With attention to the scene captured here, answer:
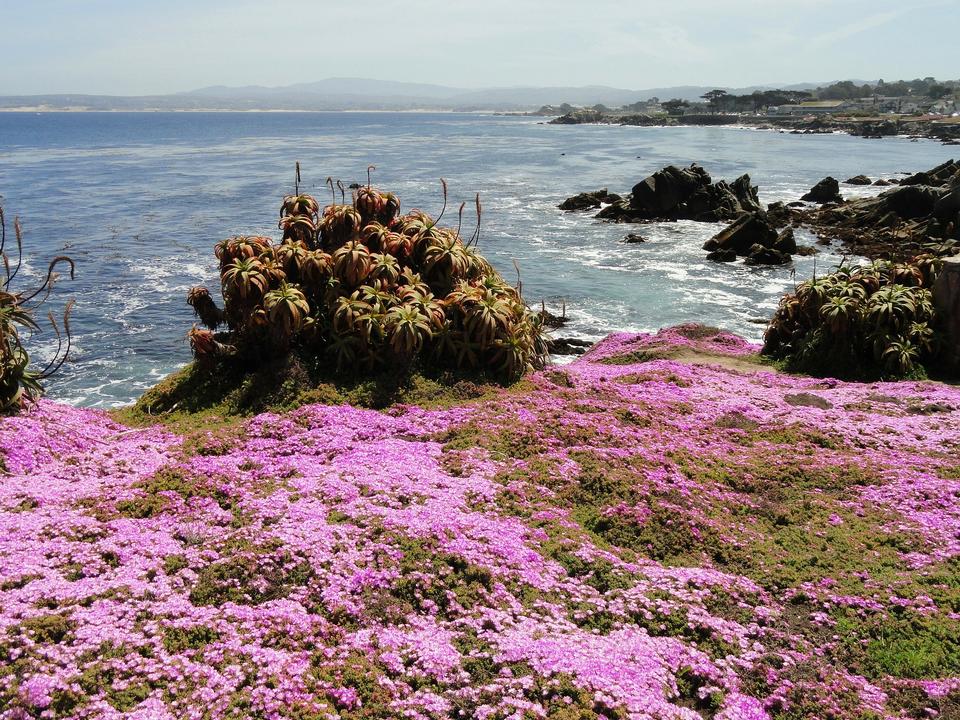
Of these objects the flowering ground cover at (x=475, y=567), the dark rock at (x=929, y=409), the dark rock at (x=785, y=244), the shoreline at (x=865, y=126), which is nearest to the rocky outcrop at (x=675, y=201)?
the dark rock at (x=785, y=244)

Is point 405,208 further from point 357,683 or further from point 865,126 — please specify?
point 865,126

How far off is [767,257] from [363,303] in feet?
114

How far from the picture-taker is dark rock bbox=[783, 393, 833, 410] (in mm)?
16250

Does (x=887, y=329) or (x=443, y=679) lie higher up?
(x=887, y=329)

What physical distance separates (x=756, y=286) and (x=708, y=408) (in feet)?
84.4

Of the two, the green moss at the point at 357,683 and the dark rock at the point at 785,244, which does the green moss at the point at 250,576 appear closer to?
the green moss at the point at 357,683

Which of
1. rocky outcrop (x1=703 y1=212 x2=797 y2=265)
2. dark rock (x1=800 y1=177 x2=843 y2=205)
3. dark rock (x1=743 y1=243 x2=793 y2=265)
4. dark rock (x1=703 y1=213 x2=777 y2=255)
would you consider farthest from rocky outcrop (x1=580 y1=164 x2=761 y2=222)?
dark rock (x1=743 y1=243 x2=793 y2=265)

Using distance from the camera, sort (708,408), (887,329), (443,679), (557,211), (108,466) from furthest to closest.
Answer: (557,211) → (887,329) → (708,408) → (108,466) → (443,679)

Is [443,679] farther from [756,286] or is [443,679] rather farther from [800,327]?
[756,286]

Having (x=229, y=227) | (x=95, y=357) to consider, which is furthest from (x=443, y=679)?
(x=229, y=227)

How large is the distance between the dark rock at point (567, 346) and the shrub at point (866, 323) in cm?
743

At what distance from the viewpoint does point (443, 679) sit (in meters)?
7.04

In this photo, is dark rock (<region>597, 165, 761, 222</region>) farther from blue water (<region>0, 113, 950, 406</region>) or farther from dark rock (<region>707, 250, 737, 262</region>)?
dark rock (<region>707, 250, 737, 262</region>)

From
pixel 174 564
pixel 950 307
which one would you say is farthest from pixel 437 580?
pixel 950 307
